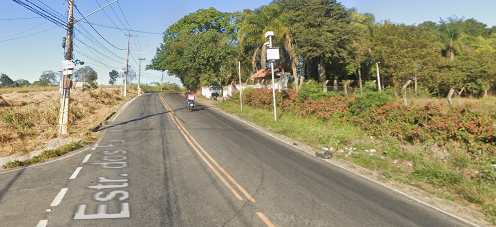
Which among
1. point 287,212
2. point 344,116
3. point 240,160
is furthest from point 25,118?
point 344,116

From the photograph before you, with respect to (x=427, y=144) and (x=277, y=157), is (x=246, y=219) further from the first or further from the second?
(x=427, y=144)

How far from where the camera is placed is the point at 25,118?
53.9 ft

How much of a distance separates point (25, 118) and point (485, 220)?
20868 millimetres

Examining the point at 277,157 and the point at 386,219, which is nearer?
the point at 386,219

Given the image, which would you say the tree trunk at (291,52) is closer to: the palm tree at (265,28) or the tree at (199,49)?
the palm tree at (265,28)

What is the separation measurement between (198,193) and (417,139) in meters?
9.28

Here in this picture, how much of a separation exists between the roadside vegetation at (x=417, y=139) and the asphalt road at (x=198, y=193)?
1482 millimetres

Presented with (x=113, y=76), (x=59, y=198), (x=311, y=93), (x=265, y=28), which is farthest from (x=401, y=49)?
(x=113, y=76)

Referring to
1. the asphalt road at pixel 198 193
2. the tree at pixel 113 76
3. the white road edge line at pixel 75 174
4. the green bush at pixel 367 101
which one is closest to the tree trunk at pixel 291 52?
the green bush at pixel 367 101

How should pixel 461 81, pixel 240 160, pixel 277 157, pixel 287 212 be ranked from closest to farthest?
1. pixel 287 212
2. pixel 240 160
3. pixel 277 157
4. pixel 461 81

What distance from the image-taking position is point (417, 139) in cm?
1141

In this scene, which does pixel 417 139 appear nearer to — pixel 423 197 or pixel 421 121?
pixel 421 121

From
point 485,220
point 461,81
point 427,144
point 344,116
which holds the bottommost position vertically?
point 485,220

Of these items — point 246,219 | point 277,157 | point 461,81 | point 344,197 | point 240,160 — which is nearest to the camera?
point 246,219
